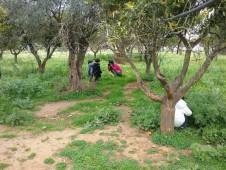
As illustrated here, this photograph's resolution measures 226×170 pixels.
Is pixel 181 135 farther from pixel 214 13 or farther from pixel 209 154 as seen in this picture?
pixel 214 13

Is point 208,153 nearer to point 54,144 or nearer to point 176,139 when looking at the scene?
point 176,139

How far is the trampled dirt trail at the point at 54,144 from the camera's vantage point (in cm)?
566

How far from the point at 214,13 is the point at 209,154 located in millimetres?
3252

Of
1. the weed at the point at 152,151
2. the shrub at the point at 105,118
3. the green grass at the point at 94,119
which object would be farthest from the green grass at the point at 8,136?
the weed at the point at 152,151

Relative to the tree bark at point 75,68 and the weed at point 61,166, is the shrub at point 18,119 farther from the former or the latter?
the tree bark at point 75,68

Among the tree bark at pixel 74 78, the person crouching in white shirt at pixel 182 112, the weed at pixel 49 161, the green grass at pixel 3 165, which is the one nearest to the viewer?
the green grass at pixel 3 165

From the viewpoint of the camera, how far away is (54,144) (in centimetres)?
643

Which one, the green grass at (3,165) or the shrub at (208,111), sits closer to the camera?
the green grass at (3,165)

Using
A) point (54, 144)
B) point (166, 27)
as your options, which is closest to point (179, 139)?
point (166, 27)

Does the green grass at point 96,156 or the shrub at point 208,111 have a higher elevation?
the shrub at point 208,111

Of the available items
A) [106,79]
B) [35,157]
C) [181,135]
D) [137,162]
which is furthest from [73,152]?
[106,79]

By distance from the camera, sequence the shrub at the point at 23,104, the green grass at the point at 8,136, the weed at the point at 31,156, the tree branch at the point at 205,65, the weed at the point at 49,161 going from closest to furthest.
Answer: the weed at the point at 49,161 → the weed at the point at 31,156 → the tree branch at the point at 205,65 → the green grass at the point at 8,136 → the shrub at the point at 23,104

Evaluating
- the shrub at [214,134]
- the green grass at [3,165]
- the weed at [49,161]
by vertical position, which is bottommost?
the green grass at [3,165]

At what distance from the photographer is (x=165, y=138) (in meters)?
6.40
